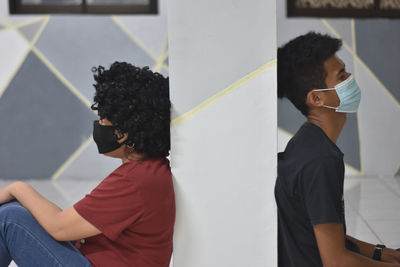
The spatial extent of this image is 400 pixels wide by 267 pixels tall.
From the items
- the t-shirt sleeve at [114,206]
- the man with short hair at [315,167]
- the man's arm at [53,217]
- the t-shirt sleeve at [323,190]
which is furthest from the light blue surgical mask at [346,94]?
the man's arm at [53,217]

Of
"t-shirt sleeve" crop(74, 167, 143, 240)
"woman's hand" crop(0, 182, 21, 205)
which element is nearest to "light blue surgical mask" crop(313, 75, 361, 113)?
"t-shirt sleeve" crop(74, 167, 143, 240)

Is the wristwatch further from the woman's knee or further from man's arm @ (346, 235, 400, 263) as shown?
the woman's knee

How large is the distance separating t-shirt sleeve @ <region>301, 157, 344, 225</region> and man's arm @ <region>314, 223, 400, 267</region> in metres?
0.02

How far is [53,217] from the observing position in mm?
1598

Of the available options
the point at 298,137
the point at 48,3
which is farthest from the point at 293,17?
the point at 298,137

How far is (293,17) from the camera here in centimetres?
469

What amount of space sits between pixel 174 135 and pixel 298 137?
36cm

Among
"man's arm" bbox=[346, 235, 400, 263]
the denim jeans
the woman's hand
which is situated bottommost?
"man's arm" bbox=[346, 235, 400, 263]

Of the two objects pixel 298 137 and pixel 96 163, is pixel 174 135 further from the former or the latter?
pixel 96 163

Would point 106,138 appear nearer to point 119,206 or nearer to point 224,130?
point 119,206

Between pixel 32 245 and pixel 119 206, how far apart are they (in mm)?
324

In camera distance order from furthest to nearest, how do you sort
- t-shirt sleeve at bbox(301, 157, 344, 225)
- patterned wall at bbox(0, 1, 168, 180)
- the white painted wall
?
patterned wall at bbox(0, 1, 168, 180)
the white painted wall
t-shirt sleeve at bbox(301, 157, 344, 225)

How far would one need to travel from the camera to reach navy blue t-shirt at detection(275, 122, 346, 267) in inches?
55.7

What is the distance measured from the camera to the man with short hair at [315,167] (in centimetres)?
142
